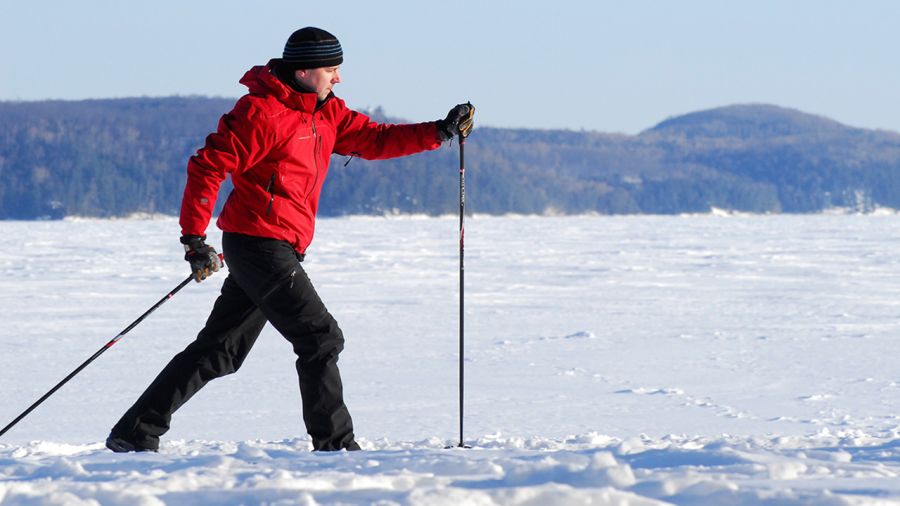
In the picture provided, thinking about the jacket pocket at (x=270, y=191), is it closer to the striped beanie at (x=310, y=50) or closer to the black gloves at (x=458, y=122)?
the striped beanie at (x=310, y=50)

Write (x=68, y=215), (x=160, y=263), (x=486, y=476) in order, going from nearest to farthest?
(x=486, y=476)
(x=160, y=263)
(x=68, y=215)

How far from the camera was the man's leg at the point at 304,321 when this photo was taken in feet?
10.2

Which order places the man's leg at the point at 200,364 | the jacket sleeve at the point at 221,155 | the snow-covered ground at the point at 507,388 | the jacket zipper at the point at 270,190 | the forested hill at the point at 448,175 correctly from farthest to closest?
the forested hill at the point at 448,175 → the man's leg at the point at 200,364 → the jacket zipper at the point at 270,190 → the jacket sleeve at the point at 221,155 → the snow-covered ground at the point at 507,388

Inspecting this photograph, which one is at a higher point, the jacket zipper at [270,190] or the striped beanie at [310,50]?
the striped beanie at [310,50]

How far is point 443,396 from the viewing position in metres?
5.77

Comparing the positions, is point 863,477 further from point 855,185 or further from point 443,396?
point 855,185

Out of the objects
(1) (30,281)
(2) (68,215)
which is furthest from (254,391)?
(2) (68,215)

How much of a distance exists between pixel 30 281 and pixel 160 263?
4.00 m

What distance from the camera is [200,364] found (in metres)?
3.30

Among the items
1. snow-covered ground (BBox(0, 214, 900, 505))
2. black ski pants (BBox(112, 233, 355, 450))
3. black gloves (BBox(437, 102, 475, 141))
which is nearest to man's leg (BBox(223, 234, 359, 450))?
black ski pants (BBox(112, 233, 355, 450))

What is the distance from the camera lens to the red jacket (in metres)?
3.00

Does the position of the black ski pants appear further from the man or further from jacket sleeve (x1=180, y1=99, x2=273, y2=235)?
jacket sleeve (x1=180, y1=99, x2=273, y2=235)

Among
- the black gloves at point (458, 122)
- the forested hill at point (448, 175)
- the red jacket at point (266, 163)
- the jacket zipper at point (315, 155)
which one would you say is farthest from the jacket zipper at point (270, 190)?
the forested hill at point (448, 175)

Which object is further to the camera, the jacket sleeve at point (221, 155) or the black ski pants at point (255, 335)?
the black ski pants at point (255, 335)
